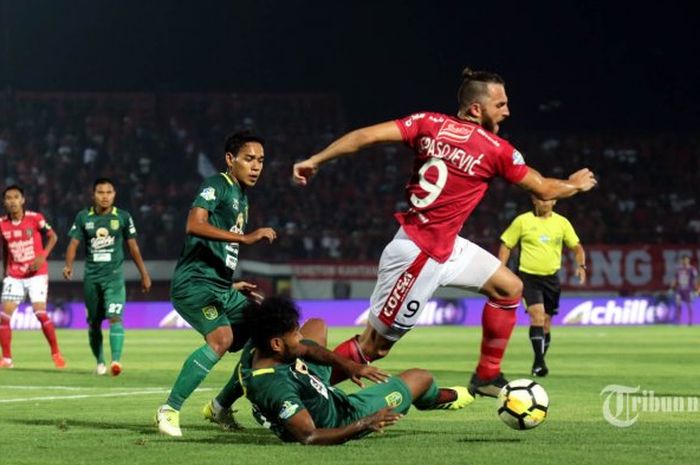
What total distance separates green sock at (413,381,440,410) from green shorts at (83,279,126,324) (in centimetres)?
824

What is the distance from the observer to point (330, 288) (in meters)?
39.2

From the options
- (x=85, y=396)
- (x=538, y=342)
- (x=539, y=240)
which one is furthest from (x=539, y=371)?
(x=85, y=396)

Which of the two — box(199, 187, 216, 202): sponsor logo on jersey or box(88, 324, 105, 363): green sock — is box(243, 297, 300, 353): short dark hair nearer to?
box(199, 187, 216, 202): sponsor logo on jersey

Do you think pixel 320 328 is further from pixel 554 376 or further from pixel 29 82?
pixel 29 82

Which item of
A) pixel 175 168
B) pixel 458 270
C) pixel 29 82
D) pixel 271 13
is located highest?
pixel 271 13

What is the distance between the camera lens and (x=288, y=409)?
8250 millimetres

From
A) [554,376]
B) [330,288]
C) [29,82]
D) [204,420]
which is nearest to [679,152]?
[330,288]

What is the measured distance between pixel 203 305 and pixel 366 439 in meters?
1.76

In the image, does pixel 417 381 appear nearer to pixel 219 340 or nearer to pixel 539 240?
pixel 219 340

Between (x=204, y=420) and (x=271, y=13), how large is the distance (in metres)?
40.8

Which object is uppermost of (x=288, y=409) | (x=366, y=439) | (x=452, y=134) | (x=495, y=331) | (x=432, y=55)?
(x=432, y=55)

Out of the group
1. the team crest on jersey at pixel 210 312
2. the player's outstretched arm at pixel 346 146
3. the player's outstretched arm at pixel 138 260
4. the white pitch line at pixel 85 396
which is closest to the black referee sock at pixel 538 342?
the white pitch line at pixel 85 396

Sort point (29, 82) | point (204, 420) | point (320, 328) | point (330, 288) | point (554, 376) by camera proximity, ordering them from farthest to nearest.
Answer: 1. point (29, 82)
2. point (330, 288)
3. point (554, 376)
4. point (204, 420)
5. point (320, 328)

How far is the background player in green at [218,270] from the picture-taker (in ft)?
32.6
